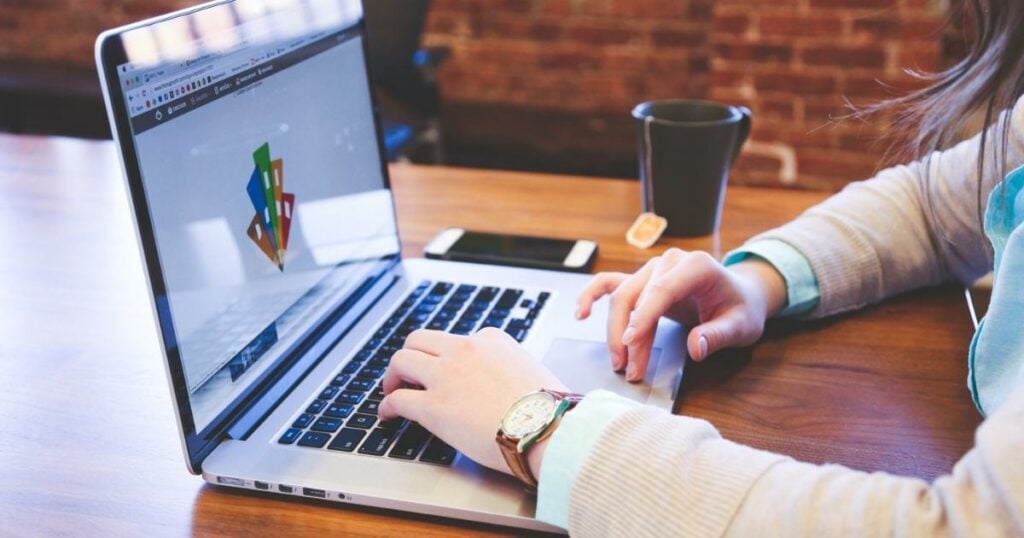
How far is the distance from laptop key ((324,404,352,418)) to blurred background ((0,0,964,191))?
4.58 ft

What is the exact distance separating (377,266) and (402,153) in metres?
1.32

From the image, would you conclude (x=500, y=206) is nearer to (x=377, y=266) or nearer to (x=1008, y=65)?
(x=377, y=266)

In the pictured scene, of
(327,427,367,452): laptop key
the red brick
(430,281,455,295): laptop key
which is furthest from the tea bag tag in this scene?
the red brick

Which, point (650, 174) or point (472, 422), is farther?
point (650, 174)

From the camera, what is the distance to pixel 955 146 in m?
0.92

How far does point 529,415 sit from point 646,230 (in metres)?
0.47

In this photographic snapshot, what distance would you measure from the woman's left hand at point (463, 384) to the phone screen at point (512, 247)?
283mm

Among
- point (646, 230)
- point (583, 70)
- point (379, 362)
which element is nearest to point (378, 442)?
point (379, 362)

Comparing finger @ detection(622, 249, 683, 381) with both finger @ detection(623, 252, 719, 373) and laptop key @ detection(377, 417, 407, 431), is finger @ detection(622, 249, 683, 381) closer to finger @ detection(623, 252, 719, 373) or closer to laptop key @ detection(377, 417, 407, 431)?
finger @ detection(623, 252, 719, 373)

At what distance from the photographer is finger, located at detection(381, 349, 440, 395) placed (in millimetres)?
673

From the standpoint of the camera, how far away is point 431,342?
0.71 m

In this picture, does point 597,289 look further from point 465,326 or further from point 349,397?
point 349,397

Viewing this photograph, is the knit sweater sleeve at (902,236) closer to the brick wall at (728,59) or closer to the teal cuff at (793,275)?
the teal cuff at (793,275)

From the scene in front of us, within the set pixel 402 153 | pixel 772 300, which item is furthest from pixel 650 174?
pixel 402 153
